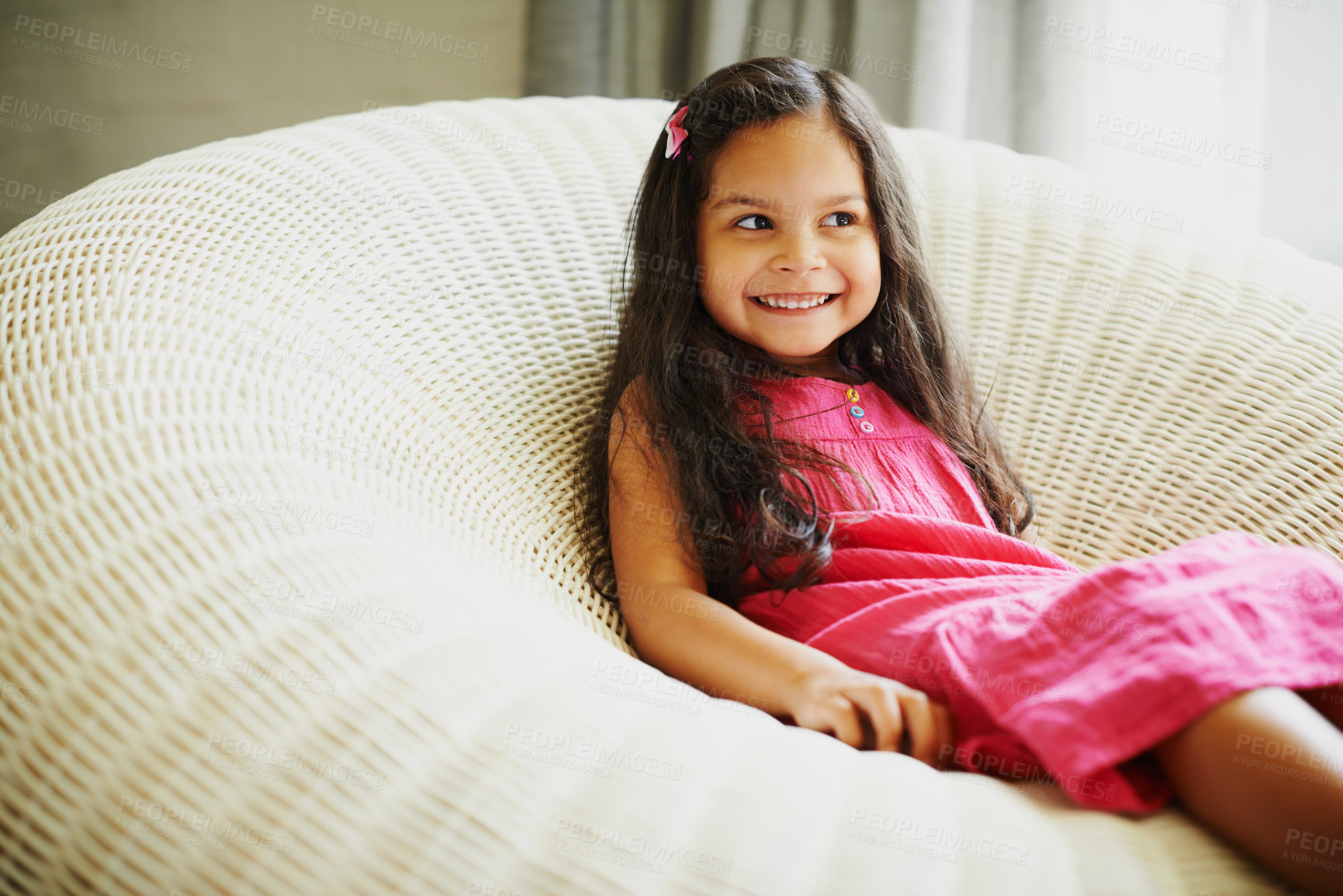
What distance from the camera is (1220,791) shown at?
0.54 m

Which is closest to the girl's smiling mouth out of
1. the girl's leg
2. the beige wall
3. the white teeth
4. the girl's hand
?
the white teeth

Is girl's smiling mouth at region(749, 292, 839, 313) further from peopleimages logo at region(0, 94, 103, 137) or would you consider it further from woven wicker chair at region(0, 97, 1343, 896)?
peopleimages logo at region(0, 94, 103, 137)

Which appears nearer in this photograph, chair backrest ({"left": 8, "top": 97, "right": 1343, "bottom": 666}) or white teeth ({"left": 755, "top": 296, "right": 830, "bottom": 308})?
chair backrest ({"left": 8, "top": 97, "right": 1343, "bottom": 666})

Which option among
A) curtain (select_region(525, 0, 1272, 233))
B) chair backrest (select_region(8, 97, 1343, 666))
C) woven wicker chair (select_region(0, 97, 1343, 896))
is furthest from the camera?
curtain (select_region(525, 0, 1272, 233))

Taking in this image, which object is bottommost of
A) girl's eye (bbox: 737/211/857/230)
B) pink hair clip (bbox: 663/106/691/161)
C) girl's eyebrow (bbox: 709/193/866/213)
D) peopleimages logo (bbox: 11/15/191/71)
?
girl's eye (bbox: 737/211/857/230)

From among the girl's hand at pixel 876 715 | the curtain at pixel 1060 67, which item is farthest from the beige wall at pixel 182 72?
the girl's hand at pixel 876 715

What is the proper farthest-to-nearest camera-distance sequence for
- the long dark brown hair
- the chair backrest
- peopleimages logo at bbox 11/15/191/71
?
peopleimages logo at bbox 11/15/191/71 → the long dark brown hair → the chair backrest

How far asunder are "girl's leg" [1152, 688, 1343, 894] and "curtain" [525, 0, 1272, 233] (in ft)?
3.22

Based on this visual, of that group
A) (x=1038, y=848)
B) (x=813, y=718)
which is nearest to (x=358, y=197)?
(x=813, y=718)

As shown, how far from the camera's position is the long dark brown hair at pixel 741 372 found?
847 mm

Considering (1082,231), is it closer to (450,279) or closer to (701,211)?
(701,211)

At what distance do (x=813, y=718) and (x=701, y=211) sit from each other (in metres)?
0.49

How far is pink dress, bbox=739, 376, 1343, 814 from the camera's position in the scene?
0.56 metres

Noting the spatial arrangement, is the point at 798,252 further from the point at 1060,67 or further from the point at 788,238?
the point at 1060,67
